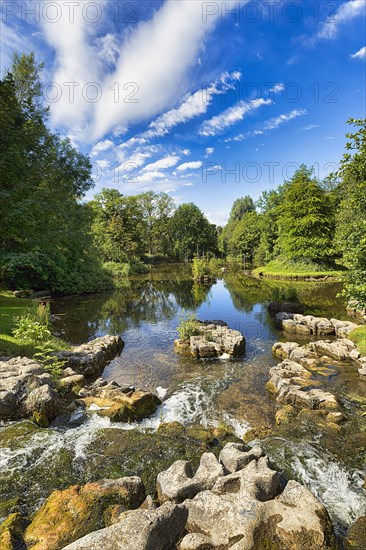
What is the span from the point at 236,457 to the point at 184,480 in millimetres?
1107

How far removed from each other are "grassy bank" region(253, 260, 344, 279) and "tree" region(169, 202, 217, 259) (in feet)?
114

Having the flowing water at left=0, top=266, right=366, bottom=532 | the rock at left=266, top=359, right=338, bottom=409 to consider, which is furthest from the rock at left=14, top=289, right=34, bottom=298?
the rock at left=266, top=359, right=338, bottom=409

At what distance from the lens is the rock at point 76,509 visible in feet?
12.5

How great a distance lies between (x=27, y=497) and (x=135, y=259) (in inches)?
2176

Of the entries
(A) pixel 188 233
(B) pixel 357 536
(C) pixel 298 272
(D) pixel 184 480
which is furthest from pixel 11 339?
(A) pixel 188 233

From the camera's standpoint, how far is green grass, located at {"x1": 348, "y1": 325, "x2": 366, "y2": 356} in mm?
12682

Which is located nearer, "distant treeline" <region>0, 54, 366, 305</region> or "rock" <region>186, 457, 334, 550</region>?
"rock" <region>186, 457, 334, 550</region>

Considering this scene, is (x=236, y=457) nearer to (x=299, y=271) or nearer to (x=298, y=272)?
(x=298, y=272)

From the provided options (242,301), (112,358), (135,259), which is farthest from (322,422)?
(135,259)

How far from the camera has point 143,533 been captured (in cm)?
350

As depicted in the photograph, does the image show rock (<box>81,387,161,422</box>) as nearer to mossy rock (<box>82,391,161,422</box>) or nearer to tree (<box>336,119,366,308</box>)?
mossy rock (<box>82,391,161,422</box>)

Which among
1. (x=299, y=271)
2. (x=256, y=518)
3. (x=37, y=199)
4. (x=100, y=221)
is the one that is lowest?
(x=256, y=518)

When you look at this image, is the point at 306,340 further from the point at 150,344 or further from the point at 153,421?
the point at 153,421

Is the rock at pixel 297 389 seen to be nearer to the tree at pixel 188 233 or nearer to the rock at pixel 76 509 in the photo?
the rock at pixel 76 509
